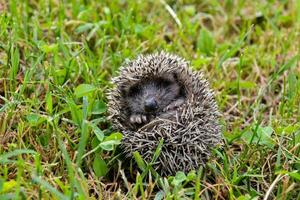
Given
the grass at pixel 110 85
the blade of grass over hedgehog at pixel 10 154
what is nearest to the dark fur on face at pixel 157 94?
the grass at pixel 110 85

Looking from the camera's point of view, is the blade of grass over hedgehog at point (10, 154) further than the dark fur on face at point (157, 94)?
Answer: No

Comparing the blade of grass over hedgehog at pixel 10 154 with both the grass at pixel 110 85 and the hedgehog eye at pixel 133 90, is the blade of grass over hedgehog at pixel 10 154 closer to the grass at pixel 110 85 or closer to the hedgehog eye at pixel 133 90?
the grass at pixel 110 85

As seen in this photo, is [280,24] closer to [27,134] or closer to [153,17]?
[153,17]

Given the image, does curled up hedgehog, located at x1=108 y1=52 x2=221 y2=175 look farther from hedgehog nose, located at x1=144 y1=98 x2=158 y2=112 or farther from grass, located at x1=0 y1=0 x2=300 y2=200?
grass, located at x1=0 y1=0 x2=300 y2=200

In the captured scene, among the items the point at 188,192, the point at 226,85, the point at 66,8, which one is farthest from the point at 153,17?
the point at 188,192

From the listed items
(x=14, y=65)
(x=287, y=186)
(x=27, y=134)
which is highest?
(x=14, y=65)

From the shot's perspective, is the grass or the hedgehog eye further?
the hedgehog eye

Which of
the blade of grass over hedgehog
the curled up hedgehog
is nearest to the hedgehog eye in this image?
the curled up hedgehog
